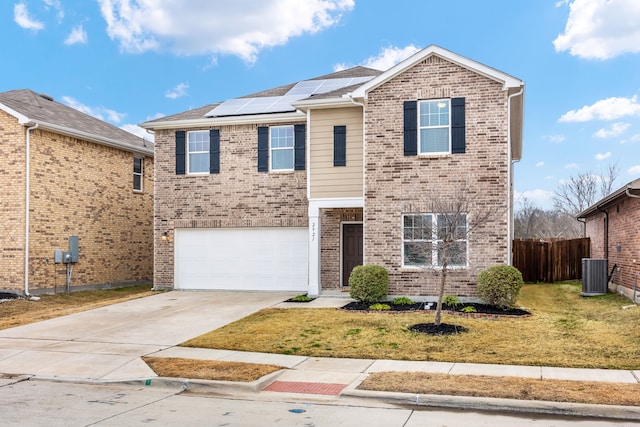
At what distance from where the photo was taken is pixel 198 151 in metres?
20.5

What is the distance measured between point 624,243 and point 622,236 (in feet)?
1.20

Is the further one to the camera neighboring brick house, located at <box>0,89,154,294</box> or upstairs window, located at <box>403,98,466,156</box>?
neighboring brick house, located at <box>0,89,154,294</box>

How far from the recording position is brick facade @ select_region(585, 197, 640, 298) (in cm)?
1623

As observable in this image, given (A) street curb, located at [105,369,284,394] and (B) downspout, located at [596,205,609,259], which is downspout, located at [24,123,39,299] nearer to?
(A) street curb, located at [105,369,284,394]

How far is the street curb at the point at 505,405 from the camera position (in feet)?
24.1

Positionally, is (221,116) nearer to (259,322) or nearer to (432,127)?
(432,127)

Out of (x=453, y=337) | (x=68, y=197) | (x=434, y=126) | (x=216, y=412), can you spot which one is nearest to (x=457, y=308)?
(x=453, y=337)

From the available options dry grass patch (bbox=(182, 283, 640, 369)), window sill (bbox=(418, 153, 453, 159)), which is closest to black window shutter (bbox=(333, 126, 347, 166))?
window sill (bbox=(418, 153, 453, 159))

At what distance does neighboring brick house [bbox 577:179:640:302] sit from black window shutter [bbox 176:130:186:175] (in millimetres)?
13537

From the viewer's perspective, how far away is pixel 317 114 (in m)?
18.1

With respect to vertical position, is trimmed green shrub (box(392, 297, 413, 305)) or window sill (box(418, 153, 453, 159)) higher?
window sill (box(418, 153, 453, 159))

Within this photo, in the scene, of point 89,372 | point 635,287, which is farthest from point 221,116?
point 635,287

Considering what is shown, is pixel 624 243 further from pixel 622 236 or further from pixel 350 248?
pixel 350 248

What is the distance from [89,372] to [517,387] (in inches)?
265
